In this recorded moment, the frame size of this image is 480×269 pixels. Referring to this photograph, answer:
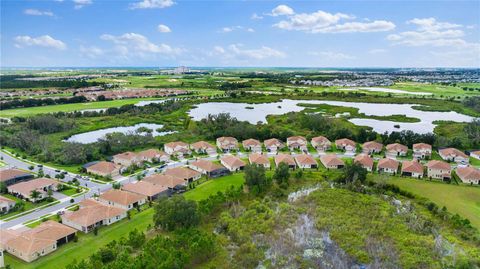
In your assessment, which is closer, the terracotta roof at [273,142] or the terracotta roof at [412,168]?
the terracotta roof at [412,168]

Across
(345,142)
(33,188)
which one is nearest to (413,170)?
(345,142)

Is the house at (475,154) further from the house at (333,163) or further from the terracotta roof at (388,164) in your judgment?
the house at (333,163)

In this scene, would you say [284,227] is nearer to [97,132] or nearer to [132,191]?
[132,191]

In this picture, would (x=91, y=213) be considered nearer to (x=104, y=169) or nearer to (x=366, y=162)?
(x=104, y=169)

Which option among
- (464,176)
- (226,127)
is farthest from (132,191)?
(464,176)

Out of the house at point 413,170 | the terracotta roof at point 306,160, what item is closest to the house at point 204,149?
the terracotta roof at point 306,160

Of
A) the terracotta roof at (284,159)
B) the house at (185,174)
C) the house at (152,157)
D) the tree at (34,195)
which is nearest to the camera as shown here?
the tree at (34,195)
